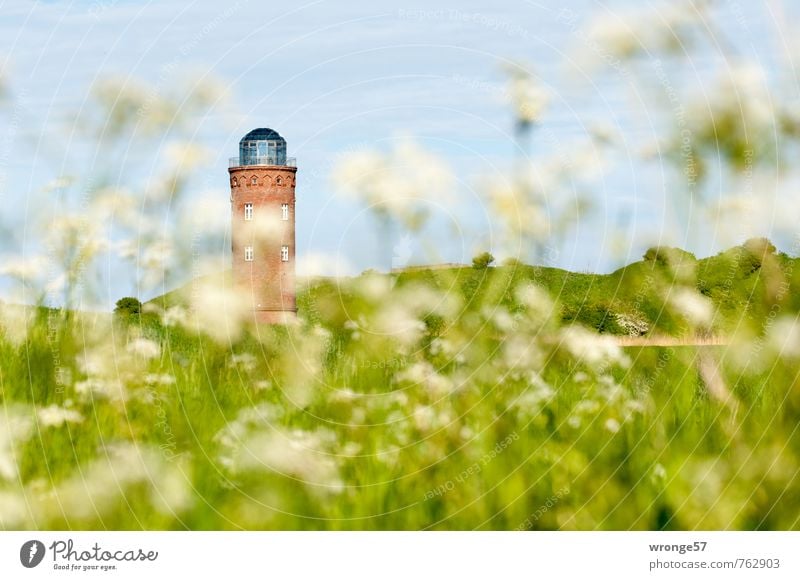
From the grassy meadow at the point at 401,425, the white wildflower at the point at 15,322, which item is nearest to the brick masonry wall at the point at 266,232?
the white wildflower at the point at 15,322

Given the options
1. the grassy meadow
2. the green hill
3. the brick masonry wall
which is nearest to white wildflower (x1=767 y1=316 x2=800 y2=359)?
the grassy meadow

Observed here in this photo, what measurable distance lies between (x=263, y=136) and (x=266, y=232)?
12537mm

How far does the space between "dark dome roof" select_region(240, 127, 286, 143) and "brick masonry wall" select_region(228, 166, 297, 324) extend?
4.31 ft

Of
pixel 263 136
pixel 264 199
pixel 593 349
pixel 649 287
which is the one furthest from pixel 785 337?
pixel 263 136

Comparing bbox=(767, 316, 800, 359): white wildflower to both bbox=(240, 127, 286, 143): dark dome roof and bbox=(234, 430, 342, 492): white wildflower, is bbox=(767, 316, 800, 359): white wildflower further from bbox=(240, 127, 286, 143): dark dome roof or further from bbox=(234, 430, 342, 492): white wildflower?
bbox=(240, 127, 286, 143): dark dome roof

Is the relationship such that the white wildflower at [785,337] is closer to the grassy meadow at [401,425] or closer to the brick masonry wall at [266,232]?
the grassy meadow at [401,425]

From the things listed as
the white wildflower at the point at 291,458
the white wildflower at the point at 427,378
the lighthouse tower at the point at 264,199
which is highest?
the lighthouse tower at the point at 264,199

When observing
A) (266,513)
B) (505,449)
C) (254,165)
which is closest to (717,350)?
(505,449)

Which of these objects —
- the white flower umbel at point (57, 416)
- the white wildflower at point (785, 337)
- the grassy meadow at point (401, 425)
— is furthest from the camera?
the white wildflower at point (785, 337)

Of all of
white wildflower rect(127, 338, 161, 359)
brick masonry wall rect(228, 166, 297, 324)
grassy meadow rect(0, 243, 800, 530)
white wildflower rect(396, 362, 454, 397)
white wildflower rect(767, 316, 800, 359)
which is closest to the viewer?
grassy meadow rect(0, 243, 800, 530)

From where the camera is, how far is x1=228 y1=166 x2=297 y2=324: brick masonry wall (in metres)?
29.1

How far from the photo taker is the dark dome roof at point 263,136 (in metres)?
44.4

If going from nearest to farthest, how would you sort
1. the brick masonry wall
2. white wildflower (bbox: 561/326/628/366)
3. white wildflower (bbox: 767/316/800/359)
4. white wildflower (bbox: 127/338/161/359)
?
white wildflower (bbox: 767/316/800/359) < white wildflower (bbox: 127/338/161/359) < white wildflower (bbox: 561/326/628/366) < the brick masonry wall

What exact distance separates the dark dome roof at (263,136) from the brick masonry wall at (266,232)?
4.31ft
